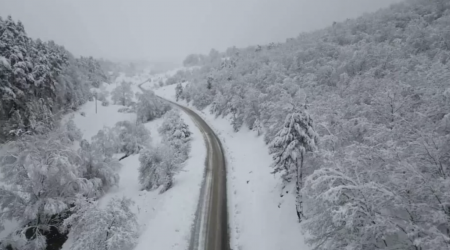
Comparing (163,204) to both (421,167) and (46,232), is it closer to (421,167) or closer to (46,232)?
(46,232)

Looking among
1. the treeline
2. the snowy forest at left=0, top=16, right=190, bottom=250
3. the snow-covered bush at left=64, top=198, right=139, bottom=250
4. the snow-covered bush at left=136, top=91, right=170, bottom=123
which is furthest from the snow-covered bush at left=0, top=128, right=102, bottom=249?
the snow-covered bush at left=136, top=91, right=170, bottom=123

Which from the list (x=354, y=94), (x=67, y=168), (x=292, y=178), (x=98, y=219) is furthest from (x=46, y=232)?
(x=354, y=94)

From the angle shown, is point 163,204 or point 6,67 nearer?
point 163,204

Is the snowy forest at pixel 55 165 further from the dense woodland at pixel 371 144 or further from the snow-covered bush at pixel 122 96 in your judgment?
the snow-covered bush at pixel 122 96

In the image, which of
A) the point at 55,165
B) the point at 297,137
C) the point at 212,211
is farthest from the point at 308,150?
the point at 55,165

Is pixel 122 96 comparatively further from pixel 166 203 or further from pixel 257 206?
pixel 257 206

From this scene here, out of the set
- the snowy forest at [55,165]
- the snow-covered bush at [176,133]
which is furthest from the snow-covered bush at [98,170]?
the snow-covered bush at [176,133]
